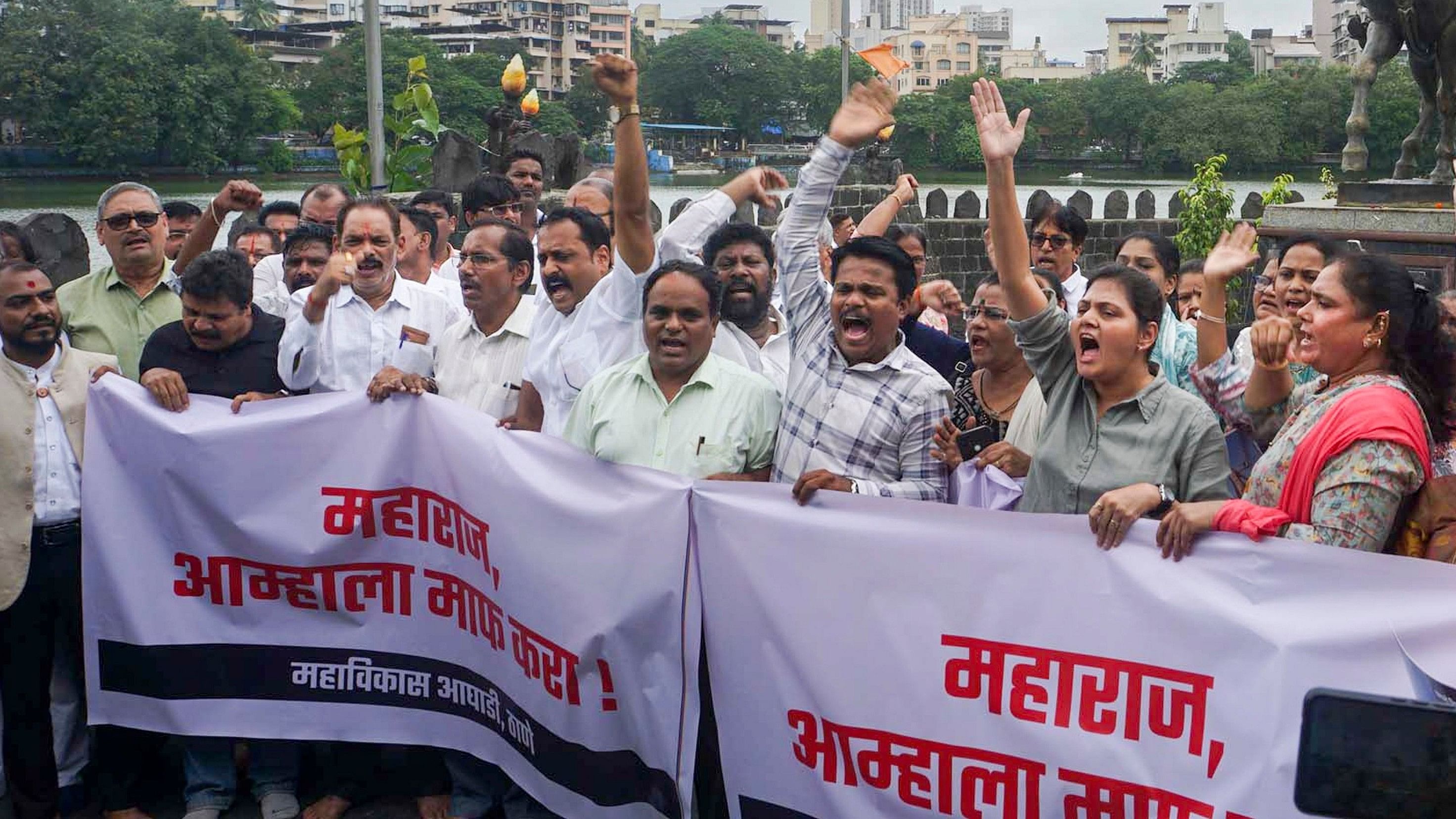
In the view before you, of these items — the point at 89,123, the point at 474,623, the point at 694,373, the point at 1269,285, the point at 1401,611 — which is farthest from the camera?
the point at 89,123

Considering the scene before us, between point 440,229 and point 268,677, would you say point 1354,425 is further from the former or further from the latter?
point 440,229

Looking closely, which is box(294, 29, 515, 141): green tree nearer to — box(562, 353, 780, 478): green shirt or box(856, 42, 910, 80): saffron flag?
box(856, 42, 910, 80): saffron flag

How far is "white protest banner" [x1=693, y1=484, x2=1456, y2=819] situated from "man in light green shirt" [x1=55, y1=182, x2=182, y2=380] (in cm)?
233

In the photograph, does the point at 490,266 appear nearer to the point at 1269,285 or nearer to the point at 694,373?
the point at 694,373

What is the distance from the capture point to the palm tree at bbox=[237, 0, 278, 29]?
106625 mm

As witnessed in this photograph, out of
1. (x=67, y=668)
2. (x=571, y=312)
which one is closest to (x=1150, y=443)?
(x=571, y=312)

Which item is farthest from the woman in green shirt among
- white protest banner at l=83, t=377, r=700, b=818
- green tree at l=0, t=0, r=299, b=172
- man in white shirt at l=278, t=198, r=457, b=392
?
green tree at l=0, t=0, r=299, b=172

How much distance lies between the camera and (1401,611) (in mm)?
2711

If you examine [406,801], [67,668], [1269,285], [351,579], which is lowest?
[406,801]

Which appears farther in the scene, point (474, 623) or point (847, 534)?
point (474, 623)

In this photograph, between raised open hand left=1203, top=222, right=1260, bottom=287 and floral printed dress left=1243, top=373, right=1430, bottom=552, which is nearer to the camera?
floral printed dress left=1243, top=373, right=1430, bottom=552

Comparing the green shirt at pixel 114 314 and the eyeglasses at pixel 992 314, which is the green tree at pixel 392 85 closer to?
the green shirt at pixel 114 314

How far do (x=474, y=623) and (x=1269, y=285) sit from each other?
2.57 metres

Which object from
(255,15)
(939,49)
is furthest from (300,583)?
(939,49)
